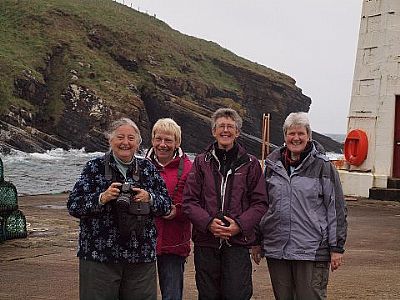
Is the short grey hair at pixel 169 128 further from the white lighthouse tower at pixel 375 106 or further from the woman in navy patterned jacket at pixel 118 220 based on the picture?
the white lighthouse tower at pixel 375 106

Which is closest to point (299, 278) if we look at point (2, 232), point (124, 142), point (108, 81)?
point (124, 142)

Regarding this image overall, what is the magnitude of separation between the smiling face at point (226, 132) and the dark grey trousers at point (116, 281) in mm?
906

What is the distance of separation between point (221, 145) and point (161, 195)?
21.4 inches

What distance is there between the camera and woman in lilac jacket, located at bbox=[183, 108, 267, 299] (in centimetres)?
471

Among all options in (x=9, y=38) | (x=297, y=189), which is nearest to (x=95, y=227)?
(x=297, y=189)

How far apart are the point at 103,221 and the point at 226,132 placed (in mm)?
1015

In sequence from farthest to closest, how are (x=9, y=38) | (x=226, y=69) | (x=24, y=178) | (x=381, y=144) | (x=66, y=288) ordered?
(x=226, y=69)
(x=9, y=38)
(x=24, y=178)
(x=381, y=144)
(x=66, y=288)

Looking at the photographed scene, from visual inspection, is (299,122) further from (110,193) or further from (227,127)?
(110,193)

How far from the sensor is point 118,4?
108875mm

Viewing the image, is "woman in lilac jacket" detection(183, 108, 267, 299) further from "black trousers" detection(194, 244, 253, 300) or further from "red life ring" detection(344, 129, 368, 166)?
"red life ring" detection(344, 129, 368, 166)

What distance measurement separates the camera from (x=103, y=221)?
4445 mm

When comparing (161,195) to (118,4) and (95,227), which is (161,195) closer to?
(95,227)

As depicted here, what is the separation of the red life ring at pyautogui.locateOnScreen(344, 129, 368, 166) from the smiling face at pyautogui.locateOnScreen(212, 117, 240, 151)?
381 inches

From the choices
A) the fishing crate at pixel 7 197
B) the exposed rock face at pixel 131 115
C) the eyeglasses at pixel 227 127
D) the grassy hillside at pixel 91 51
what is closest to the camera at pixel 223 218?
the eyeglasses at pixel 227 127
